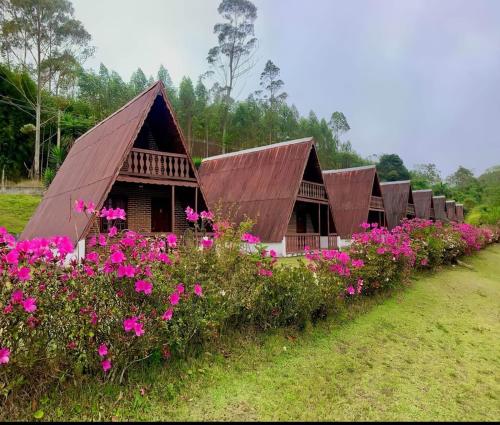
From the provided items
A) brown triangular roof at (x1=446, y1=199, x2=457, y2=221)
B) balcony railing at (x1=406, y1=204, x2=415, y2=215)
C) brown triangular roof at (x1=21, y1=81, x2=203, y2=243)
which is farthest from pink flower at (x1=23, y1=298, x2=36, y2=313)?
brown triangular roof at (x1=446, y1=199, x2=457, y2=221)

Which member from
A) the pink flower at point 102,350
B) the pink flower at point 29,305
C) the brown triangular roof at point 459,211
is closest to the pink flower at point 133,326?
the pink flower at point 102,350

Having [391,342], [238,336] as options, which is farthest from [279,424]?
[391,342]

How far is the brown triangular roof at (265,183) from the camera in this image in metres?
16.5

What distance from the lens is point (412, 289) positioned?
9984mm

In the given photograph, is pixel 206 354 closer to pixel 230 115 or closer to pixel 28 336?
pixel 28 336

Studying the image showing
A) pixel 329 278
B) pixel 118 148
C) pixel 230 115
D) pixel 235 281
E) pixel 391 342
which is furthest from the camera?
pixel 230 115

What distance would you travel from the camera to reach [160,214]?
14375 millimetres

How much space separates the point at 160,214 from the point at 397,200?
20.6 m

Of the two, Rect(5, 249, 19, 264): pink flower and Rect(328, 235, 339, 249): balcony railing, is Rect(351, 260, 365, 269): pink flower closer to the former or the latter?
Rect(5, 249, 19, 264): pink flower

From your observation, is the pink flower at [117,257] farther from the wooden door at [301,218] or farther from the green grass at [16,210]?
the green grass at [16,210]

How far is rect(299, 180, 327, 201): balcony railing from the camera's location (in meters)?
17.5

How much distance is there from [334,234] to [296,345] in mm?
14701

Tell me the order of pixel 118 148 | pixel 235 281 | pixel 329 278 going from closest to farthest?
pixel 235 281
pixel 329 278
pixel 118 148

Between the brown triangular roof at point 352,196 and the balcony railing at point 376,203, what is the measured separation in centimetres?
40
